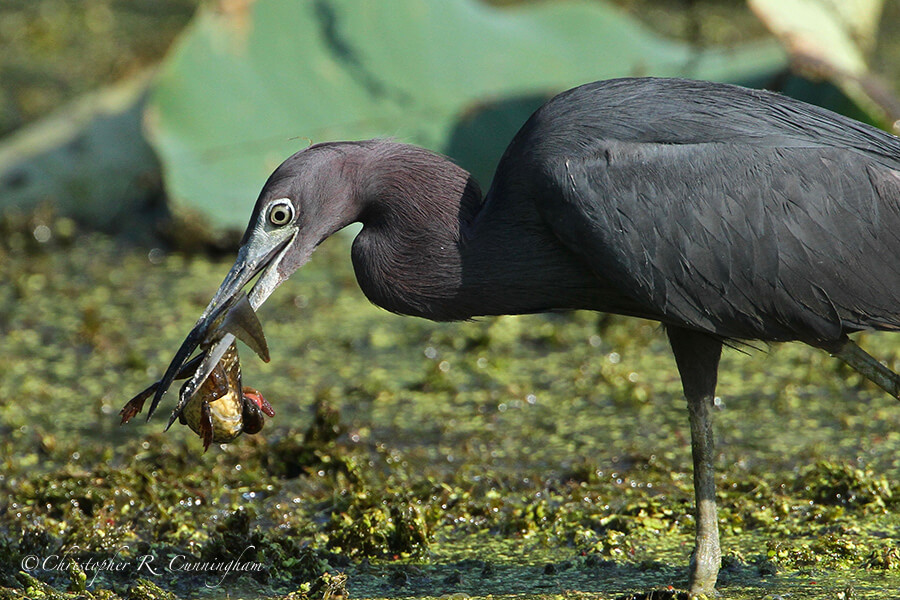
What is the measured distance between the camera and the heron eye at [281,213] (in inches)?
159

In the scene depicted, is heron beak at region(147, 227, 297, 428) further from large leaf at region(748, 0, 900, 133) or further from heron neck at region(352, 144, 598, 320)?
large leaf at region(748, 0, 900, 133)

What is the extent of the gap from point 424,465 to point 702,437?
A: 56.9 inches

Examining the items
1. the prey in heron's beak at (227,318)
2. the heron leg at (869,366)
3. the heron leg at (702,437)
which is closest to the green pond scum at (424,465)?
the heron leg at (702,437)

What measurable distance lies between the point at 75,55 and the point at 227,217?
411 cm

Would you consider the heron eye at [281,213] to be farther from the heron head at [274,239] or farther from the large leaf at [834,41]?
the large leaf at [834,41]

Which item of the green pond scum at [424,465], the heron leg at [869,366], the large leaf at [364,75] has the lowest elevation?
the green pond scum at [424,465]

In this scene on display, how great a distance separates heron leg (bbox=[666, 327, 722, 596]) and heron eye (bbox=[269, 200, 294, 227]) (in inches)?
52.2

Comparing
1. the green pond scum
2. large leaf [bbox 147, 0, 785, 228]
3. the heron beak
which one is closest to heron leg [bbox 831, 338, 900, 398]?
the green pond scum

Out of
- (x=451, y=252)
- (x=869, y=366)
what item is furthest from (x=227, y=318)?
(x=869, y=366)

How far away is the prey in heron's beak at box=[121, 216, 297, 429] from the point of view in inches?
159

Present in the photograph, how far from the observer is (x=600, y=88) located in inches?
167

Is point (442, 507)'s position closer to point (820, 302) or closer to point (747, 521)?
point (747, 521)

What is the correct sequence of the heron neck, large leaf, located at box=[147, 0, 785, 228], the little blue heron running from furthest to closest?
large leaf, located at box=[147, 0, 785, 228], the heron neck, the little blue heron

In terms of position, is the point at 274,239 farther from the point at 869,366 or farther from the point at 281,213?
the point at 869,366
